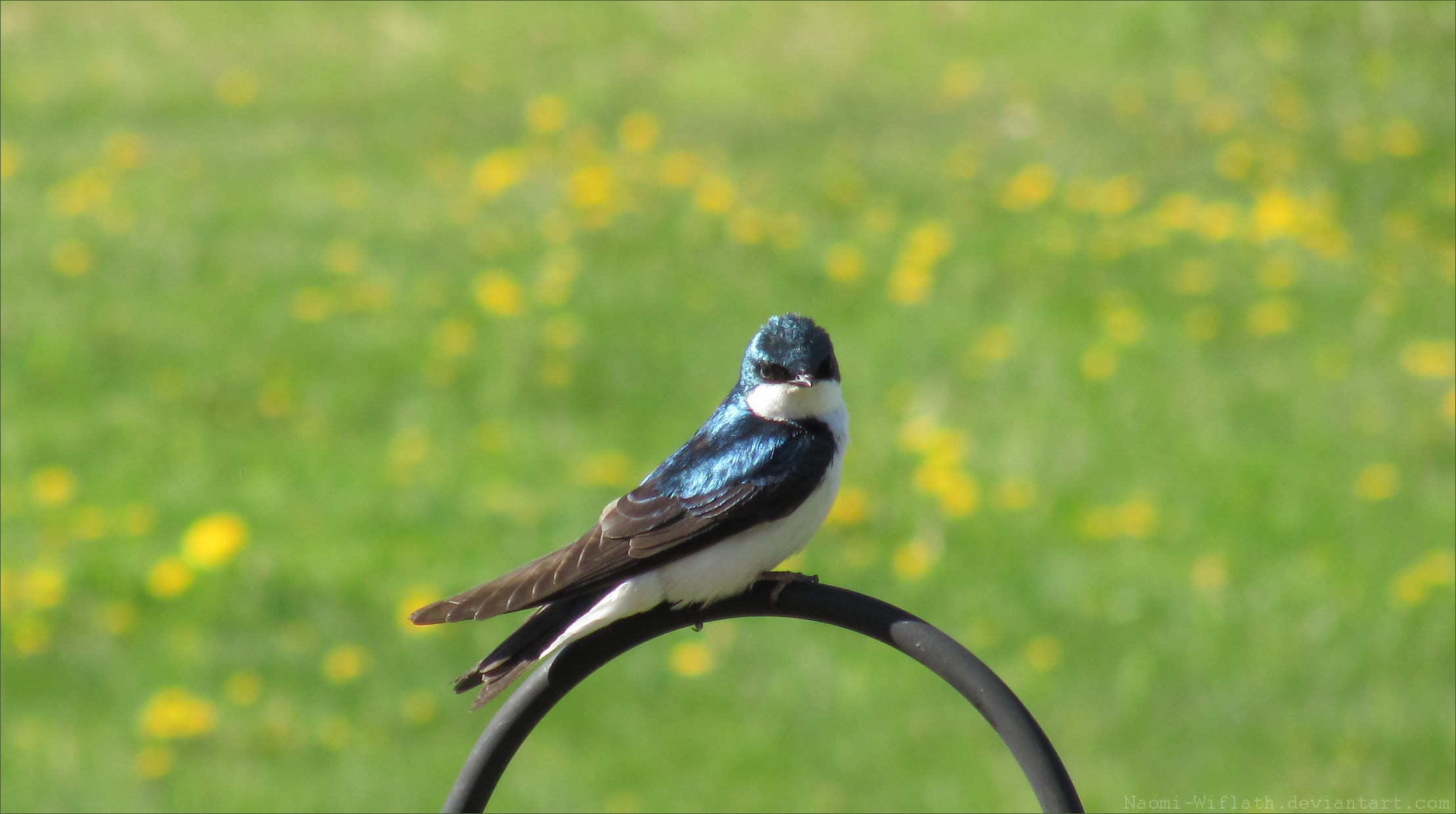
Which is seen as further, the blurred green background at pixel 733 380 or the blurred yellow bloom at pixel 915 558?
the blurred yellow bloom at pixel 915 558

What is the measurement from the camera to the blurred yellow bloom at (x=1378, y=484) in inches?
230

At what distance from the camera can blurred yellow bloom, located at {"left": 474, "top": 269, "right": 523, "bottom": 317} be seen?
7062 mm

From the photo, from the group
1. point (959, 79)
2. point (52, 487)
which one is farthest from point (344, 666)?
point (959, 79)

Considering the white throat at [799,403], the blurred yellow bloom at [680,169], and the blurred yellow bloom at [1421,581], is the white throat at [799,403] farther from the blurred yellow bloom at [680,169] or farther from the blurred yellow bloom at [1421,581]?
the blurred yellow bloom at [680,169]

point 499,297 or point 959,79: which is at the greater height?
point 959,79

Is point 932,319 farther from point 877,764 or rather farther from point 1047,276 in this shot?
point 877,764

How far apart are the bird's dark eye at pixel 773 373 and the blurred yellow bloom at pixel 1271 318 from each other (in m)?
4.51

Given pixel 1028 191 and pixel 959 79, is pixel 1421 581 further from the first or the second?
pixel 959 79

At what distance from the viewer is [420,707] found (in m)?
5.03

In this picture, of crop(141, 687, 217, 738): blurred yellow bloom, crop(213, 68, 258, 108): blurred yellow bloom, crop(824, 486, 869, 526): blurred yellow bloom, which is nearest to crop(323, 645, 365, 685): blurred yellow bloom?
crop(141, 687, 217, 738): blurred yellow bloom

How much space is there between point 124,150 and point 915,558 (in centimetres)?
509

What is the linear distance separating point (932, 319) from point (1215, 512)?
5.39 ft

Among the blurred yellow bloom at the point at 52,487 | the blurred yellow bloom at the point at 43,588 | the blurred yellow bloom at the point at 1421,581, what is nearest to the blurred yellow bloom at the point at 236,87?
the blurred yellow bloom at the point at 52,487

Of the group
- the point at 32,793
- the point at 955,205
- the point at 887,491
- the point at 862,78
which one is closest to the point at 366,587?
the point at 32,793
